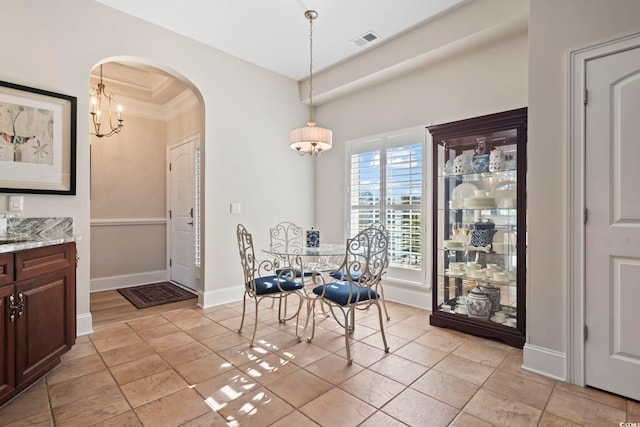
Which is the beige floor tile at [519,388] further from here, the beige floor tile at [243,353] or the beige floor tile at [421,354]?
the beige floor tile at [243,353]

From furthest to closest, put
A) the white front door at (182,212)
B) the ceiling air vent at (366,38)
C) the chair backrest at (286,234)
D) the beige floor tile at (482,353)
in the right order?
1. the white front door at (182,212)
2. the chair backrest at (286,234)
3. the ceiling air vent at (366,38)
4. the beige floor tile at (482,353)

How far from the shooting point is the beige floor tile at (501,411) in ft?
5.65

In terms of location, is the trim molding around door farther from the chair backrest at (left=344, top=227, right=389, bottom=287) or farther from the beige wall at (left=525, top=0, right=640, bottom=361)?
the chair backrest at (left=344, top=227, right=389, bottom=287)

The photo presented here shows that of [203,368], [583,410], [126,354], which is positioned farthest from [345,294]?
[126,354]

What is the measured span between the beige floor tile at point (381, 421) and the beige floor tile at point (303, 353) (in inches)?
29.4

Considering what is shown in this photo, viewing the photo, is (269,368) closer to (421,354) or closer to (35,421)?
(421,354)

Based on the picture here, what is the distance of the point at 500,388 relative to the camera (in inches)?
80.7

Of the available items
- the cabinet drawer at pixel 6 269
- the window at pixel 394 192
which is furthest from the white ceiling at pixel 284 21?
the cabinet drawer at pixel 6 269

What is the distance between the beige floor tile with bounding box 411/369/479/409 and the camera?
193 centimetres

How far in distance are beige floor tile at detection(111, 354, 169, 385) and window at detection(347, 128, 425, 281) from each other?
8.85ft

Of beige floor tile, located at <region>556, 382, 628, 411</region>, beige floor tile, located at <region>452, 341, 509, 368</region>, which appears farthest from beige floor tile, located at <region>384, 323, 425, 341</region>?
beige floor tile, located at <region>556, 382, 628, 411</region>

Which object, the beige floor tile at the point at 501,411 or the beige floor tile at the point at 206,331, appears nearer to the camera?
the beige floor tile at the point at 501,411

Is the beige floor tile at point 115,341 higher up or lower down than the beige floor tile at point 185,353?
higher up

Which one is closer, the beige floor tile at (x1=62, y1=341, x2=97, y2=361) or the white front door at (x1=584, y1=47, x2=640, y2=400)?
the white front door at (x1=584, y1=47, x2=640, y2=400)
